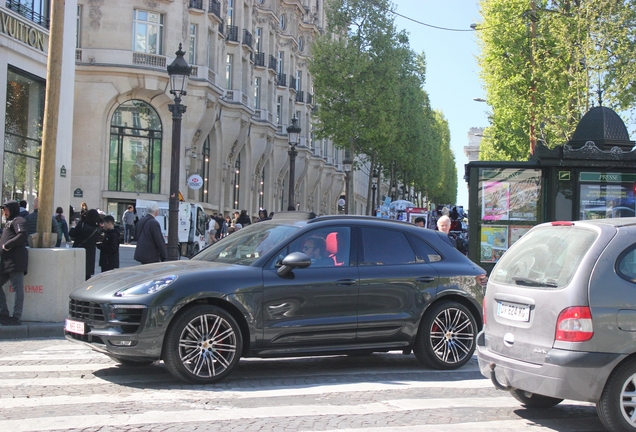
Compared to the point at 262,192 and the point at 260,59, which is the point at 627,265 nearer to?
the point at 260,59

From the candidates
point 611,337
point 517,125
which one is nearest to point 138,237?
point 611,337

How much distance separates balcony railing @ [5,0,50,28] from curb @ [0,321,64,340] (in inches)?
606

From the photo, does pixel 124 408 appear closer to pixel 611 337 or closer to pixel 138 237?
pixel 611 337

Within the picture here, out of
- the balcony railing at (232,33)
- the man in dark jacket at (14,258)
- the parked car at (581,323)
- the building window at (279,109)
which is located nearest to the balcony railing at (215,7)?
the balcony railing at (232,33)

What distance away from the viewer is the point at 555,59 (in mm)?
32625

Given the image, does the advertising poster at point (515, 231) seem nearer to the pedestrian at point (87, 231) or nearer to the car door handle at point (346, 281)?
the pedestrian at point (87, 231)

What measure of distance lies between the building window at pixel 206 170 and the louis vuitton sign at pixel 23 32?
20039 mm

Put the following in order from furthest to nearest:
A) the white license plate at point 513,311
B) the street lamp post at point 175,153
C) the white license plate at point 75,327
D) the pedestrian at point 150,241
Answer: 1. the street lamp post at point 175,153
2. the pedestrian at point 150,241
3. the white license plate at point 75,327
4. the white license plate at point 513,311

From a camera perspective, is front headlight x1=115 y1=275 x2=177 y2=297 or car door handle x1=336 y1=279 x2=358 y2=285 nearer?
front headlight x1=115 y1=275 x2=177 y2=297

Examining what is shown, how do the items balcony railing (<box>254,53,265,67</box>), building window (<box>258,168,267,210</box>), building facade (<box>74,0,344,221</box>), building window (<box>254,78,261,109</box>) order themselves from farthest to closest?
building window (<box>258,168,267,210</box>)
building window (<box>254,78,261,109</box>)
balcony railing (<box>254,53,265,67</box>)
building facade (<box>74,0,344,221</box>)

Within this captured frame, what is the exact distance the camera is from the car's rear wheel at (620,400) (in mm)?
5984

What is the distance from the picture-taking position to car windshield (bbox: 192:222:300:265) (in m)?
8.55

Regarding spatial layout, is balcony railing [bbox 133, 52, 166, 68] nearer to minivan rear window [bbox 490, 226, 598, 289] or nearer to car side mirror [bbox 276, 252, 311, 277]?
car side mirror [bbox 276, 252, 311, 277]

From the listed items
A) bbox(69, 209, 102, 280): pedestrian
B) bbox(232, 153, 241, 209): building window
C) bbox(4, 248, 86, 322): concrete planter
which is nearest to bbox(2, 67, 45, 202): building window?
bbox(69, 209, 102, 280): pedestrian
